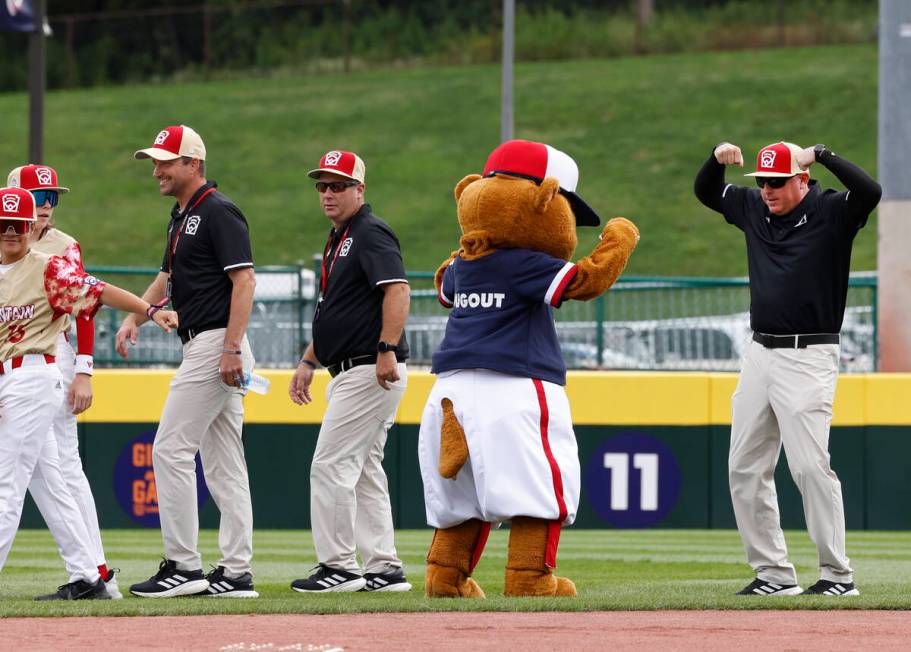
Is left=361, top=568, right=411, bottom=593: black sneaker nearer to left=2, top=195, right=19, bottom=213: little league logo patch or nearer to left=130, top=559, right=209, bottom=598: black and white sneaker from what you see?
left=130, top=559, right=209, bottom=598: black and white sneaker

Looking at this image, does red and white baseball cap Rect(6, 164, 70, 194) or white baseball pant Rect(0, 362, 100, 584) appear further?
red and white baseball cap Rect(6, 164, 70, 194)

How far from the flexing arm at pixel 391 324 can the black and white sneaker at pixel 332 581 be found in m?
0.91

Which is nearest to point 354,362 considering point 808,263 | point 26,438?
point 26,438

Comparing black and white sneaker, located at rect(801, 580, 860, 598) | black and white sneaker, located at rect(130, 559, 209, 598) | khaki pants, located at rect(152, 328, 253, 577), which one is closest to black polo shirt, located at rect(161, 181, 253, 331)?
khaki pants, located at rect(152, 328, 253, 577)

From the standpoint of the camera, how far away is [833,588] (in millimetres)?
8078

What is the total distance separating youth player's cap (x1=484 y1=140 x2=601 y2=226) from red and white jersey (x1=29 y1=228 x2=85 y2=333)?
6.33ft

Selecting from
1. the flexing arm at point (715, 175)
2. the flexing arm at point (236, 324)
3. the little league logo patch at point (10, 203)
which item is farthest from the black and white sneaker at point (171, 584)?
the flexing arm at point (715, 175)

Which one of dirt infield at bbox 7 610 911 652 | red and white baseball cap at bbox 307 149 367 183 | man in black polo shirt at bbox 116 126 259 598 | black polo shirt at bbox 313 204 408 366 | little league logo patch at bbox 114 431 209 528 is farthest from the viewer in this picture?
little league logo patch at bbox 114 431 209 528

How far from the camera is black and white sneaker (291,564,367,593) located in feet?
27.8

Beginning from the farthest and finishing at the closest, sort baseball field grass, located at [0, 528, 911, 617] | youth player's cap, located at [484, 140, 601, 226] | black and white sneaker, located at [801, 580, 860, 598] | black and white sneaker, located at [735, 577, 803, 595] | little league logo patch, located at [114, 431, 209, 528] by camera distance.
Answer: little league logo patch, located at [114, 431, 209, 528]
black and white sneaker, located at [735, 577, 803, 595]
black and white sneaker, located at [801, 580, 860, 598]
youth player's cap, located at [484, 140, 601, 226]
baseball field grass, located at [0, 528, 911, 617]

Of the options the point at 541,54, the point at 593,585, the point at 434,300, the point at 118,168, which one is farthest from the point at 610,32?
the point at 593,585

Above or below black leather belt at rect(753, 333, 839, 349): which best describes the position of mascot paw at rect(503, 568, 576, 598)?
below

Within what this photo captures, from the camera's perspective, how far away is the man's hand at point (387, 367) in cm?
831

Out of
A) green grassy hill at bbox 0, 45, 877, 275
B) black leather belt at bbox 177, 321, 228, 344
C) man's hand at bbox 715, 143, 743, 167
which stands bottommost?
black leather belt at bbox 177, 321, 228, 344
